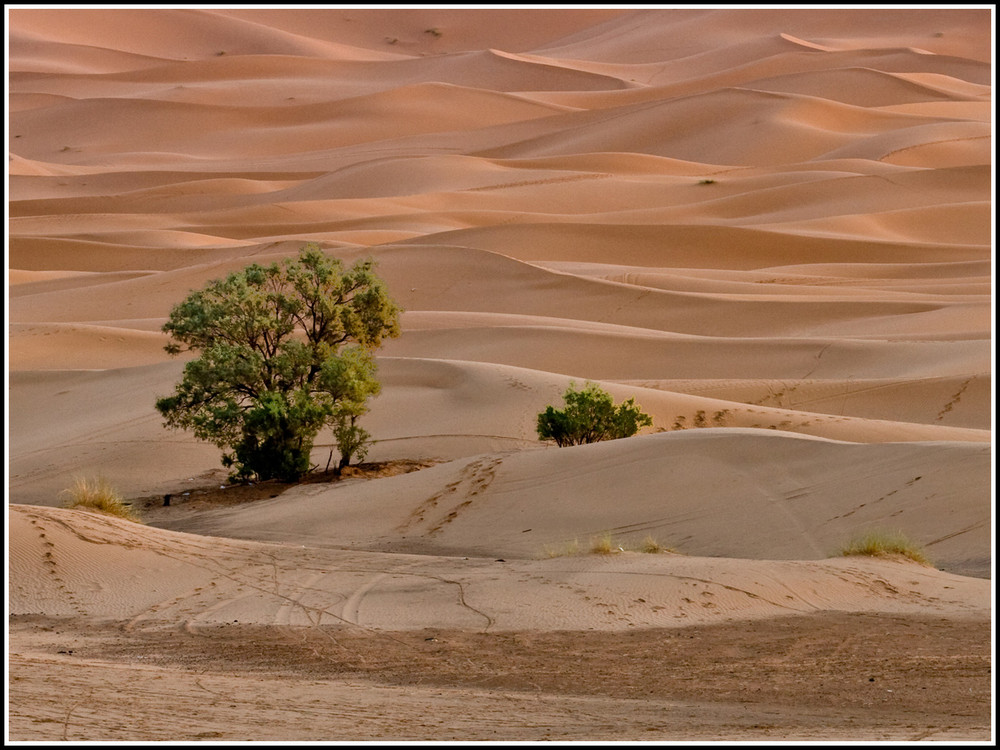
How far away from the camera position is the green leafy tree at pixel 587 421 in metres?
17.7

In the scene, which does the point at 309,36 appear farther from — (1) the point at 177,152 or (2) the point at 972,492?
(2) the point at 972,492

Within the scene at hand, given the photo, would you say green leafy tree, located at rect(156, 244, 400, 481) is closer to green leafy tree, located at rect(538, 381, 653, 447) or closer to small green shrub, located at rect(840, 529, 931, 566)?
green leafy tree, located at rect(538, 381, 653, 447)

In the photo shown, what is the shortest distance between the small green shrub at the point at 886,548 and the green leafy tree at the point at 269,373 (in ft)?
26.9

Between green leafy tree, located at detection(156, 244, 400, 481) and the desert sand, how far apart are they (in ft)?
2.21

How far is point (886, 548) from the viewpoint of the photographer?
11.3 m

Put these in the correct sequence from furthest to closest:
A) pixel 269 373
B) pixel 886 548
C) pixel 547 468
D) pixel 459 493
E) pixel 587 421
A: pixel 269 373
pixel 587 421
pixel 547 468
pixel 459 493
pixel 886 548

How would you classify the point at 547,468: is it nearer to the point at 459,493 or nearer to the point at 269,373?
the point at 459,493

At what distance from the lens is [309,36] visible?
5007 inches

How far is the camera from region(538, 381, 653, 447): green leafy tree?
17.7 metres

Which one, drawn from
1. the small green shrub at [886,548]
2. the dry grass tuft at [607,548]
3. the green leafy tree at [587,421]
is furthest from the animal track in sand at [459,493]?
the small green shrub at [886,548]

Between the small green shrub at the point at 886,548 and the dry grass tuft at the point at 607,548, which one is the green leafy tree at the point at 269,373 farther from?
the small green shrub at the point at 886,548

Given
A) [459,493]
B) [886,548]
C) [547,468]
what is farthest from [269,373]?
[886,548]

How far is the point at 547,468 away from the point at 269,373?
486 centimetres

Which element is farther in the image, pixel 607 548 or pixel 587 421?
pixel 587 421
